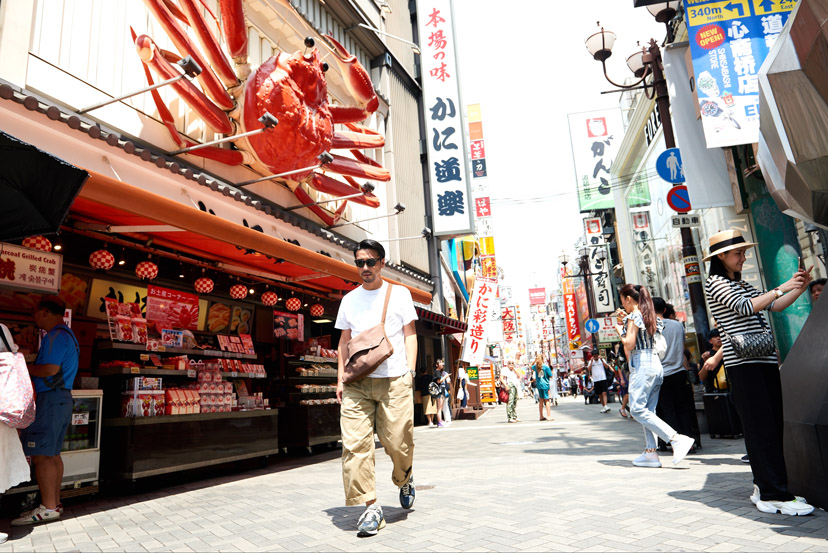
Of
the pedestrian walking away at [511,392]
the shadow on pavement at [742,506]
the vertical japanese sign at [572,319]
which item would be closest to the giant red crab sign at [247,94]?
the shadow on pavement at [742,506]

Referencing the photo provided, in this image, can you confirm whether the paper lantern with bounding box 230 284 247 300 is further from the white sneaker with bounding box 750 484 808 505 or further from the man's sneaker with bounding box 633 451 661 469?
the white sneaker with bounding box 750 484 808 505

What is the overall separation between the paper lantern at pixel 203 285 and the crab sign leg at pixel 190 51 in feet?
8.81

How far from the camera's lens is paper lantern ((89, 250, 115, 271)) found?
6672 mm

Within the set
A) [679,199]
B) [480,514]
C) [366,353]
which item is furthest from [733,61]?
[480,514]

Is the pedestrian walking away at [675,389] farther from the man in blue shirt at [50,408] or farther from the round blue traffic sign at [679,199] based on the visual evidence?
the man in blue shirt at [50,408]

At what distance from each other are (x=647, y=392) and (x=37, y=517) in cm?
590

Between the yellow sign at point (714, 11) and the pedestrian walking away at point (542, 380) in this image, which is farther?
the pedestrian walking away at point (542, 380)

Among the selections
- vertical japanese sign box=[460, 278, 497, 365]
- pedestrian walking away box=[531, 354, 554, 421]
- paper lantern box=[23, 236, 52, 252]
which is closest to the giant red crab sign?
paper lantern box=[23, 236, 52, 252]

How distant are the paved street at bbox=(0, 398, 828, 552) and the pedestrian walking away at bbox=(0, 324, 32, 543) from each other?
1.46 feet

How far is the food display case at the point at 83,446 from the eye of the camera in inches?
220

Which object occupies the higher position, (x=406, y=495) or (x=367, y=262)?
(x=367, y=262)

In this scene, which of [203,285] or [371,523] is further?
[203,285]

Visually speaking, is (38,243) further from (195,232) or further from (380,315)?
(380,315)

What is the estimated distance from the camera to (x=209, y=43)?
7781 millimetres
